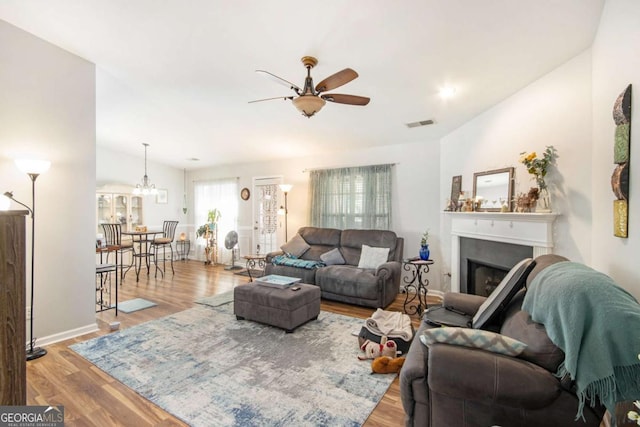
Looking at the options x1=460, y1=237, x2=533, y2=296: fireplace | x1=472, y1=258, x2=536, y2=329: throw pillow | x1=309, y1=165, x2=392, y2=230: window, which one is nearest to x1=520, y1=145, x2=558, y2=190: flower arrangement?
x1=460, y1=237, x2=533, y2=296: fireplace

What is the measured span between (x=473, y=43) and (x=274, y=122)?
2934 millimetres

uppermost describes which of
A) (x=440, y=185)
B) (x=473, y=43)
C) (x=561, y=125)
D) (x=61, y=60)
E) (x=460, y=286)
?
(x=61, y=60)

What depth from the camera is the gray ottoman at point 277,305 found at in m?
3.07

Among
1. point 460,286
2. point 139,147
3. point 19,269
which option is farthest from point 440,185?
point 139,147

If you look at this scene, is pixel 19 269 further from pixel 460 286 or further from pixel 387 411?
pixel 460 286

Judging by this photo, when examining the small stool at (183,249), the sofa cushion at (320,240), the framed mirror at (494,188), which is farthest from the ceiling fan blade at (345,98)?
the small stool at (183,249)

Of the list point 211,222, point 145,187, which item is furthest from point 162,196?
point 211,222

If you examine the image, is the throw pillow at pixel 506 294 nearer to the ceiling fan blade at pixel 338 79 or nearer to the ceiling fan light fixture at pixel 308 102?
the ceiling fan blade at pixel 338 79

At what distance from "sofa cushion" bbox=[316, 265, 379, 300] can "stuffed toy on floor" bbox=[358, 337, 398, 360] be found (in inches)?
49.8

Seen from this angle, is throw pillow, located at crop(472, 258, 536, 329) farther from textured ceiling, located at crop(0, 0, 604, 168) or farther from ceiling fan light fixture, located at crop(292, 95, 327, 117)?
ceiling fan light fixture, located at crop(292, 95, 327, 117)

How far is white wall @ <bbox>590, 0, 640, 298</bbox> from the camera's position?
1.56m

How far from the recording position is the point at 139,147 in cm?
643

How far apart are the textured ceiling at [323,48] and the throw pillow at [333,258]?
81.6 inches

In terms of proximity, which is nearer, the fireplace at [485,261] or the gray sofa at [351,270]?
the fireplace at [485,261]
